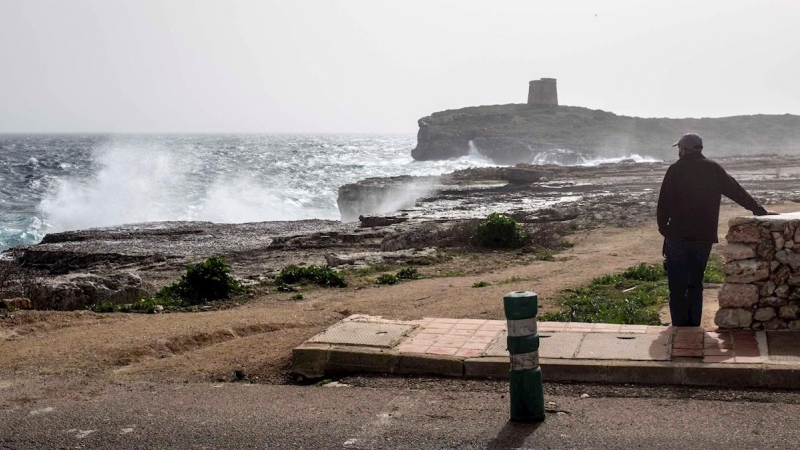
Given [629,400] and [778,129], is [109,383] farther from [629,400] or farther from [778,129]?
[778,129]

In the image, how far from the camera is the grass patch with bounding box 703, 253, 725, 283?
10219 millimetres

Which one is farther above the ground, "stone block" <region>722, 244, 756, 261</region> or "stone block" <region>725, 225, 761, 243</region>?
"stone block" <region>725, 225, 761, 243</region>

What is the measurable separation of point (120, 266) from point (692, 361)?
13.3 meters

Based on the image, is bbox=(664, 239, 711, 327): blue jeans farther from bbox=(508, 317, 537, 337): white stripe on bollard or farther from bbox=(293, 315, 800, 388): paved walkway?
bbox=(508, 317, 537, 337): white stripe on bollard

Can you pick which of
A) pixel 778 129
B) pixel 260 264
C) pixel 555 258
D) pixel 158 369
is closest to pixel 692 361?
pixel 158 369

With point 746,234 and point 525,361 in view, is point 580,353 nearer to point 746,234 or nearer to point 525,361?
point 525,361

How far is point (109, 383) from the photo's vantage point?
655 centimetres

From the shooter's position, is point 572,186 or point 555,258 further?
point 572,186

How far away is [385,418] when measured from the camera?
5.36 metres

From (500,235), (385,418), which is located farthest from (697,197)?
(500,235)

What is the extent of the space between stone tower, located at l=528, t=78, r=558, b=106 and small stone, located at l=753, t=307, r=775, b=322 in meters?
111

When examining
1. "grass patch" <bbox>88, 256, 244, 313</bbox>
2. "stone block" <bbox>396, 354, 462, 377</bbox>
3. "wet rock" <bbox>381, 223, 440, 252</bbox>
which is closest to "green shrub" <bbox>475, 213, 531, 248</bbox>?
"wet rock" <bbox>381, 223, 440, 252</bbox>

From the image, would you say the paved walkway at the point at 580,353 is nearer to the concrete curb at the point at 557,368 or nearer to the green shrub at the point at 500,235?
the concrete curb at the point at 557,368

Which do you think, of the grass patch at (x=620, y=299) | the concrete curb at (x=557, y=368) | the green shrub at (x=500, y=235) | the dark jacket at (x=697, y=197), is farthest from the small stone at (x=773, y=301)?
the green shrub at (x=500, y=235)
